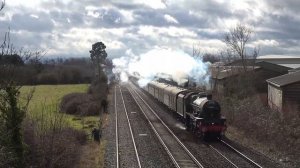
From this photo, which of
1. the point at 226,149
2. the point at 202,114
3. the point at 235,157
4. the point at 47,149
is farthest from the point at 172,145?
the point at 47,149

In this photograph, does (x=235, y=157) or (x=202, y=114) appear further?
(x=202, y=114)

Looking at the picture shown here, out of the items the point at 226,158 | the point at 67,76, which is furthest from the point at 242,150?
the point at 67,76

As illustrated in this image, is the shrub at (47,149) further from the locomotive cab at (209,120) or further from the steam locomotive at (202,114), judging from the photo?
the steam locomotive at (202,114)

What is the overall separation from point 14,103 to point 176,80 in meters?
33.6

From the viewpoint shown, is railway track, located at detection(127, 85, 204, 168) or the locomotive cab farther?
the locomotive cab

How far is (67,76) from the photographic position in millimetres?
114250

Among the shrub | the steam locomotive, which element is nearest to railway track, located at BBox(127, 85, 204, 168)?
the steam locomotive

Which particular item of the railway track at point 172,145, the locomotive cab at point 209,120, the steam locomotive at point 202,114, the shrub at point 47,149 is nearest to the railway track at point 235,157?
the locomotive cab at point 209,120

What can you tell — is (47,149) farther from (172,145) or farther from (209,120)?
(209,120)

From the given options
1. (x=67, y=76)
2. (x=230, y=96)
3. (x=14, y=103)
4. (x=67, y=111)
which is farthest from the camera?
(x=67, y=76)

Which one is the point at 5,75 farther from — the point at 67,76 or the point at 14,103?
the point at 67,76

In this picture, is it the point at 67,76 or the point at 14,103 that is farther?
the point at 67,76

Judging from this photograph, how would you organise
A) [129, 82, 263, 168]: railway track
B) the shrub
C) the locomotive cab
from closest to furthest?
the shrub, [129, 82, 263, 168]: railway track, the locomotive cab

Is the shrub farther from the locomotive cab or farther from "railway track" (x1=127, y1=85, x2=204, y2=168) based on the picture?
the locomotive cab
